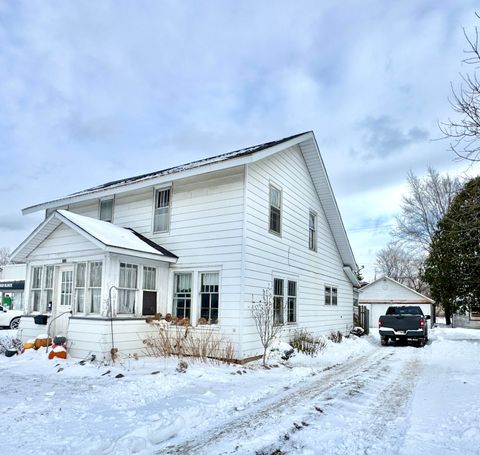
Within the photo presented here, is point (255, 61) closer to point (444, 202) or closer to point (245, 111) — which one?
point (245, 111)

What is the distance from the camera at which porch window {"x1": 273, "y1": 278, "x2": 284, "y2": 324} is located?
12.9m

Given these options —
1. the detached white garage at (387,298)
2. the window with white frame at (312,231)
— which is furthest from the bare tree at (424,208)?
the window with white frame at (312,231)

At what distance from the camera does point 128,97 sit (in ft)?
53.1

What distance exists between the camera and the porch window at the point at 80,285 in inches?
458

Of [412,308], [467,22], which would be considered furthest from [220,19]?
[412,308]

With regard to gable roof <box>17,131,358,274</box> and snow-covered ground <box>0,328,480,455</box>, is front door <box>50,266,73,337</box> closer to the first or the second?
snow-covered ground <box>0,328,480,455</box>

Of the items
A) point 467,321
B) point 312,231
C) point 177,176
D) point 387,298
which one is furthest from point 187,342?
point 467,321

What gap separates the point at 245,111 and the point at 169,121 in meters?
4.20

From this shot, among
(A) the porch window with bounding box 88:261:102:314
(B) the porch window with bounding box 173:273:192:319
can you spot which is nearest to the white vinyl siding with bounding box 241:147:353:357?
(B) the porch window with bounding box 173:273:192:319

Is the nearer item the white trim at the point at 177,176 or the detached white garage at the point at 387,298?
the white trim at the point at 177,176

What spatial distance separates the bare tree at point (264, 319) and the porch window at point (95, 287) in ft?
14.0

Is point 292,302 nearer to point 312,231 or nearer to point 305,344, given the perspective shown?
point 305,344

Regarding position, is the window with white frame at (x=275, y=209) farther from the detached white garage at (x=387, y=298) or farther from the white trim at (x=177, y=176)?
the detached white garage at (x=387, y=298)

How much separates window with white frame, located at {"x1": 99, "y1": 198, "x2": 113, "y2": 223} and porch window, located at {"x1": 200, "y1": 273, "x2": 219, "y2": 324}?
4847mm
